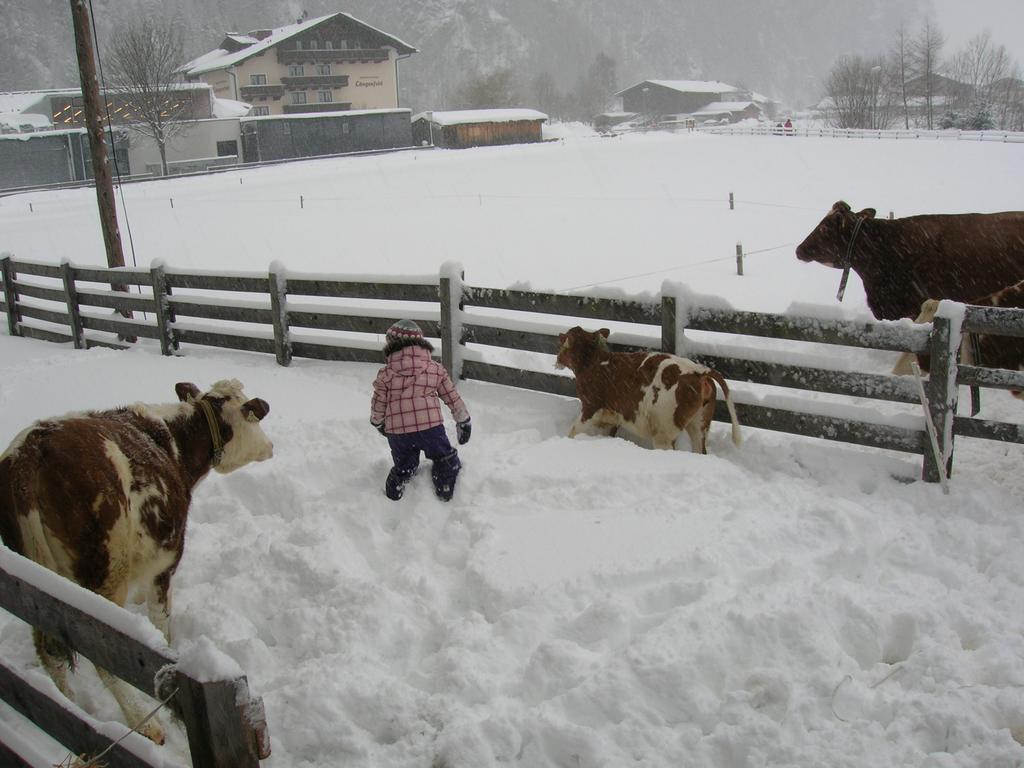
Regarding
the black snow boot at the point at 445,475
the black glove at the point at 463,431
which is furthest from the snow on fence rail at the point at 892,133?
the black snow boot at the point at 445,475

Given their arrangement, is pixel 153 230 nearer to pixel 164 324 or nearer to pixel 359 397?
Result: pixel 164 324

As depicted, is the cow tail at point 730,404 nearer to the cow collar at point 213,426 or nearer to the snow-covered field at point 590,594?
the snow-covered field at point 590,594

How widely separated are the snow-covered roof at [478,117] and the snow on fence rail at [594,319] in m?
49.9

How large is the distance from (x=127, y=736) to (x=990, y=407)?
7267 millimetres

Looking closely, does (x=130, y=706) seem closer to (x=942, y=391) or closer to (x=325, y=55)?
(x=942, y=391)

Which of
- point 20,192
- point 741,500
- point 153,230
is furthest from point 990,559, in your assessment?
point 20,192

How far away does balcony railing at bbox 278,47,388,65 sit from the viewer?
218ft

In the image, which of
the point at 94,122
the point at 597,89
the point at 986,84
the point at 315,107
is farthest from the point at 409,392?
the point at 597,89

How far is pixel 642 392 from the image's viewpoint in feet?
19.1

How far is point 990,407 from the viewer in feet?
23.4

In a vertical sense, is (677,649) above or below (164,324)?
below

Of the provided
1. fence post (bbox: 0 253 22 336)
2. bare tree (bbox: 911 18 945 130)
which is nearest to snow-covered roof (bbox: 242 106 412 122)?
fence post (bbox: 0 253 22 336)

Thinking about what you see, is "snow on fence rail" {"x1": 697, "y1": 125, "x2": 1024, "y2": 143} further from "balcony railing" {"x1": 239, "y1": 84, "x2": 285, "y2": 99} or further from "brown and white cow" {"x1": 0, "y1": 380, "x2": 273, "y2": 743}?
"brown and white cow" {"x1": 0, "y1": 380, "x2": 273, "y2": 743}

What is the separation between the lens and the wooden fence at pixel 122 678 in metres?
2.09
